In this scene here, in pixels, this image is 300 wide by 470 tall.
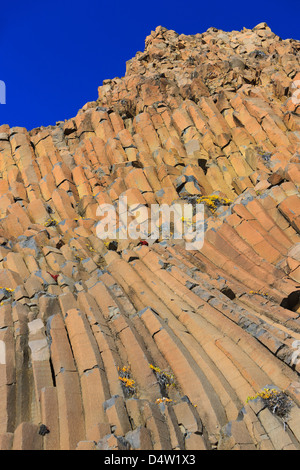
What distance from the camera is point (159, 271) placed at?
88.2ft

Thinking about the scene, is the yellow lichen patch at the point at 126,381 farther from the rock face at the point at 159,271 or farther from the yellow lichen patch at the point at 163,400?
the yellow lichen patch at the point at 163,400

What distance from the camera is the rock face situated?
16078mm

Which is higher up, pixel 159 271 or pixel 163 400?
pixel 159 271

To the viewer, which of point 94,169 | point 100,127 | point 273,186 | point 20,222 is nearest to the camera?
point 273,186

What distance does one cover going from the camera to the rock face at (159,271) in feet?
52.7

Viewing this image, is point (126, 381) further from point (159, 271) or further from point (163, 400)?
point (159, 271)

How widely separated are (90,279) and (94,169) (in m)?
21.8

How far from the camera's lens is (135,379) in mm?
18328

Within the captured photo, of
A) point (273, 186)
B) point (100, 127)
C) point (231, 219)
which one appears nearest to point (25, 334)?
point (231, 219)

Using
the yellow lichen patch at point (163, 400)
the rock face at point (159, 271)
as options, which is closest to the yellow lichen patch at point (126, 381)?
the rock face at point (159, 271)

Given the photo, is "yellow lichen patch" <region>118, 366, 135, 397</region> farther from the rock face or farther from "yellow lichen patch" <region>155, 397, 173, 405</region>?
"yellow lichen patch" <region>155, 397, 173, 405</region>

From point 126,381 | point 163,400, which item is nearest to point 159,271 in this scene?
point 126,381

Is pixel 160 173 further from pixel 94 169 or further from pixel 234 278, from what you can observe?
pixel 234 278

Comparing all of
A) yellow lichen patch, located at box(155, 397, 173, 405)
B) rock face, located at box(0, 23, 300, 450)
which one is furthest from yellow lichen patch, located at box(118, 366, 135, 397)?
yellow lichen patch, located at box(155, 397, 173, 405)
